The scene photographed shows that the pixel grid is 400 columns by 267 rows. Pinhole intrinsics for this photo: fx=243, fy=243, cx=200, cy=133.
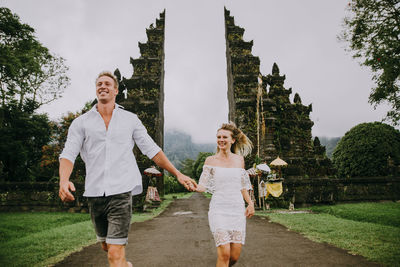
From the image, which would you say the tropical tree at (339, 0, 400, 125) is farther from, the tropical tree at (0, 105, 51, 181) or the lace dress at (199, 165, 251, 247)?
the tropical tree at (0, 105, 51, 181)

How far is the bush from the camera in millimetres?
16766

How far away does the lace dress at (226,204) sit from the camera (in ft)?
9.87

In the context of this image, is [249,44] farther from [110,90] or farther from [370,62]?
[110,90]

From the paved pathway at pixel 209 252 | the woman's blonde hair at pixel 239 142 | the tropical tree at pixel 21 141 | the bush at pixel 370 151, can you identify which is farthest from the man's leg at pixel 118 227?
the tropical tree at pixel 21 141

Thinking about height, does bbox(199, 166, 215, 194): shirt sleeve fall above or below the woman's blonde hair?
below

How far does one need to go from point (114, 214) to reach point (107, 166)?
495 millimetres

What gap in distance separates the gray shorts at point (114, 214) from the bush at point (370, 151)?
18992 millimetres

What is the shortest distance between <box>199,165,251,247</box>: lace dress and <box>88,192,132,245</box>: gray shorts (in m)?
1.11

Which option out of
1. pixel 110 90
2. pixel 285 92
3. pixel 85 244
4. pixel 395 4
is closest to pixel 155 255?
pixel 85 244

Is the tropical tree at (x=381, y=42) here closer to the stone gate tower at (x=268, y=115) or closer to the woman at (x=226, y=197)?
the stone gate tower at (x=268, y=115)

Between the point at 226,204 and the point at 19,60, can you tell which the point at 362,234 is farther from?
the point at 19,60

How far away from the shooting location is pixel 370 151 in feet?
57.1

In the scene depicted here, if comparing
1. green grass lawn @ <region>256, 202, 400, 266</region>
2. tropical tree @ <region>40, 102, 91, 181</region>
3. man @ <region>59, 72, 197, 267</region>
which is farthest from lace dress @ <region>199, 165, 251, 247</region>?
tropical tree @ <region>40, 102, 91, 181</region>

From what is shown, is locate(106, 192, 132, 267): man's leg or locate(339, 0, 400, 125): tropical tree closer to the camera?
locate(106, 192, 132, 267): man's leg
